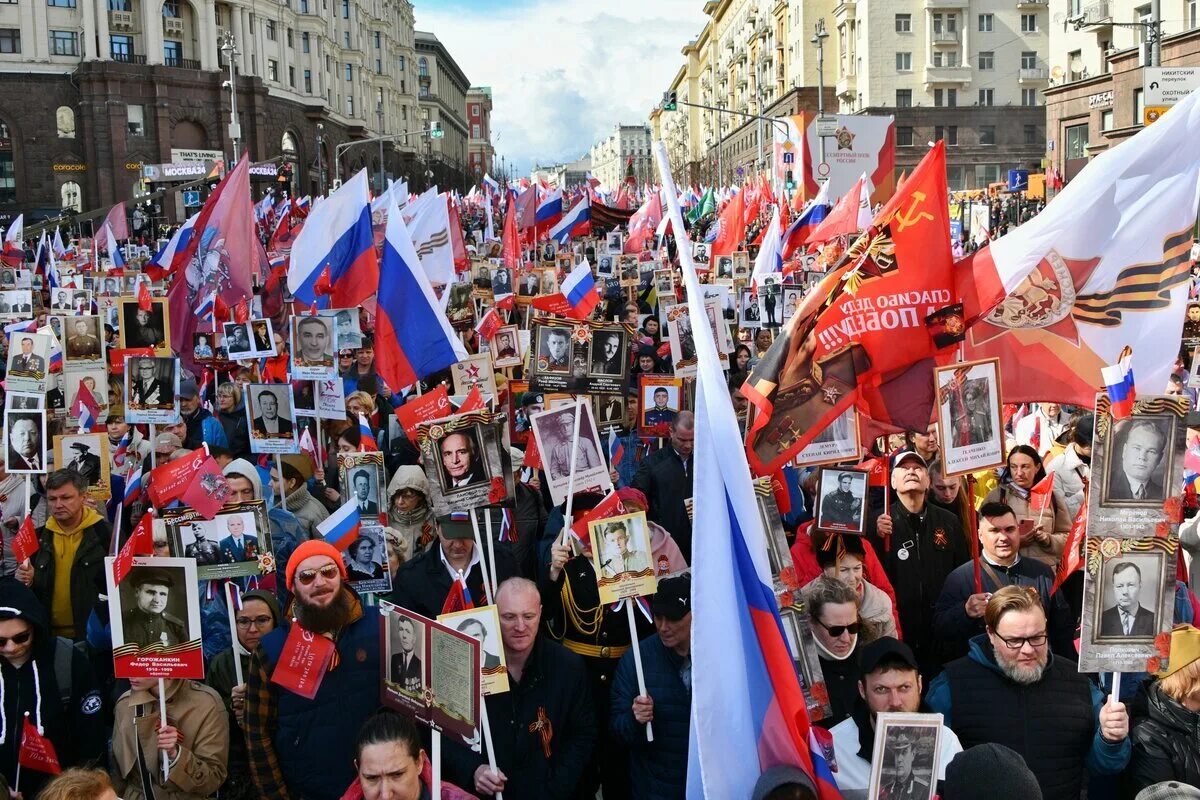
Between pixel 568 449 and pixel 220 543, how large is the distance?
5.63 feet

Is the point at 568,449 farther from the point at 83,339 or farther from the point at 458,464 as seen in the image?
the point at 83,339

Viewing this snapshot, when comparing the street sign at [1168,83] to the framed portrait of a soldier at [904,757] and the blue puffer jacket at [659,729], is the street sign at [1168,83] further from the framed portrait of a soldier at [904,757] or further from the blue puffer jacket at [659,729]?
the framed portrait of a soldier at [904,757]

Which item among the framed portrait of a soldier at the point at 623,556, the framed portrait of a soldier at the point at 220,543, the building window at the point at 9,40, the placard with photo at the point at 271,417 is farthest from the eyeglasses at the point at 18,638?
the building window at the point at 9,40

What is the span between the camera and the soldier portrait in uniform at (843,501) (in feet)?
18.3

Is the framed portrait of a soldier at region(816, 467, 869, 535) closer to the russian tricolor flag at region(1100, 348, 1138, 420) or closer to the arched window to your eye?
the russian tricolor flag at region(1100, 348, 1138, 420)

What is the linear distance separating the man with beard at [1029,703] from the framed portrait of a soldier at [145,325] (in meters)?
7.84

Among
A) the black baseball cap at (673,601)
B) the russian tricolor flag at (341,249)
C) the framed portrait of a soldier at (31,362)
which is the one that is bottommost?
the black baseball cap at (673,601)

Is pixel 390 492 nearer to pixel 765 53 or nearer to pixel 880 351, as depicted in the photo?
pixel 880 351

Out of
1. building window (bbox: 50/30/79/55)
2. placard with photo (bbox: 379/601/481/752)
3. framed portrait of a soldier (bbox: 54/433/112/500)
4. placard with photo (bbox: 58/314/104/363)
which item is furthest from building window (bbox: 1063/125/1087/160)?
building window (bbox: 50/30/79/55)

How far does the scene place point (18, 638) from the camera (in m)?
4.61

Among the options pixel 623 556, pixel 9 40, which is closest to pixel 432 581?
pixel 623 556

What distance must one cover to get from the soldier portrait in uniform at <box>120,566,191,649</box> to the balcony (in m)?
63.5

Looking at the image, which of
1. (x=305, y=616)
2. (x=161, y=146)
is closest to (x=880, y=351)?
(x=305, y=616)

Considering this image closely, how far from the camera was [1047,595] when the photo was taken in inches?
203
